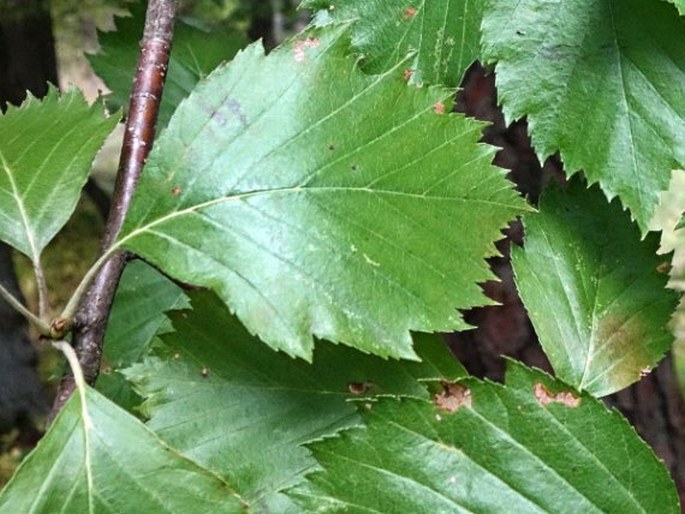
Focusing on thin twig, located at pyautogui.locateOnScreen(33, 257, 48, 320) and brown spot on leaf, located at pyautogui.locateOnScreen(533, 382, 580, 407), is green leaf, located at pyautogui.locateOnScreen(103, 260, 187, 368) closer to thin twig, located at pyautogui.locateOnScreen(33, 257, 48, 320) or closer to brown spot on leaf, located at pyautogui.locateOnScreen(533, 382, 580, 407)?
thin twig, located at pyautogui.locateOnScreen(33, 257, 48, 320)

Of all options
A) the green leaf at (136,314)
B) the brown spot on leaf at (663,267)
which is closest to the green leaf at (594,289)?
the brown spot on leaf at (663,267)

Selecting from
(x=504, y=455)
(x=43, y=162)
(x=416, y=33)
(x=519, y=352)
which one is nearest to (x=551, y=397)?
(x=504, y=455)

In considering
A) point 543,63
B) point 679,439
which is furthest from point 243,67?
point 679,439

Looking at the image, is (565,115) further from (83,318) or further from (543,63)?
(83,318)

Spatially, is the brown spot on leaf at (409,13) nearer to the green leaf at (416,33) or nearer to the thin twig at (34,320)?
the green leaf at (416,33)

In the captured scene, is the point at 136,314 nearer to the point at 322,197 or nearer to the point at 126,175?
the point at 126,175

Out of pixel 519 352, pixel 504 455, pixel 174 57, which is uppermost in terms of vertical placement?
pixel 174 57
